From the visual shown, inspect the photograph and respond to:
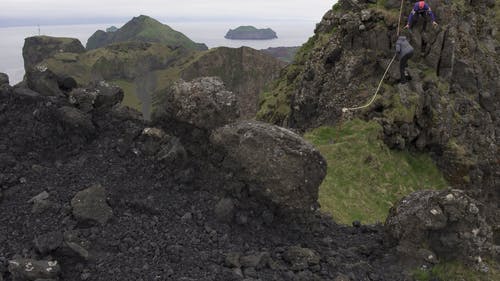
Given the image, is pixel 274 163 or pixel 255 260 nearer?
pixel 255 260

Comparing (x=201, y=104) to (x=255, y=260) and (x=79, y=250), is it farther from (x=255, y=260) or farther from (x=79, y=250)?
(x=79, y=250)

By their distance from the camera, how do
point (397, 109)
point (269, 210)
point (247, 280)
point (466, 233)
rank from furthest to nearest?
point (397, 109) → point (269, 210) → point (466, 233) → point (247, 280)

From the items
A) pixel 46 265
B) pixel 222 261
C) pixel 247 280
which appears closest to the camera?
pixel 46 265

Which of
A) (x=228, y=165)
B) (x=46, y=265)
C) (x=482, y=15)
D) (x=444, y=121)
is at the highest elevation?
(x=482, y=15)

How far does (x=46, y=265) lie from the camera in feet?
31.6

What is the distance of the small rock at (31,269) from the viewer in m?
9.39

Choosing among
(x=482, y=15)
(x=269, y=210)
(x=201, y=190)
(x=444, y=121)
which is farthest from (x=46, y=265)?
(x=482, y=15)

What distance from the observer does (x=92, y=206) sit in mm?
11672

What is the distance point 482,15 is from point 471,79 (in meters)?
9.55

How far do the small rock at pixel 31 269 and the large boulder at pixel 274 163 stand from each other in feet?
19.0

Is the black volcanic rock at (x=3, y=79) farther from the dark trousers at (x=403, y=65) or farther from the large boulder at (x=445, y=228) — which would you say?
the dark trousers at (x=403, y=65)

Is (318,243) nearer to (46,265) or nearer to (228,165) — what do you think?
(228,165)

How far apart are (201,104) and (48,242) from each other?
6.21 metres

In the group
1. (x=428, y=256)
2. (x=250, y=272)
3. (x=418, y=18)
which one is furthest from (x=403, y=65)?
(x=250, y=272)
